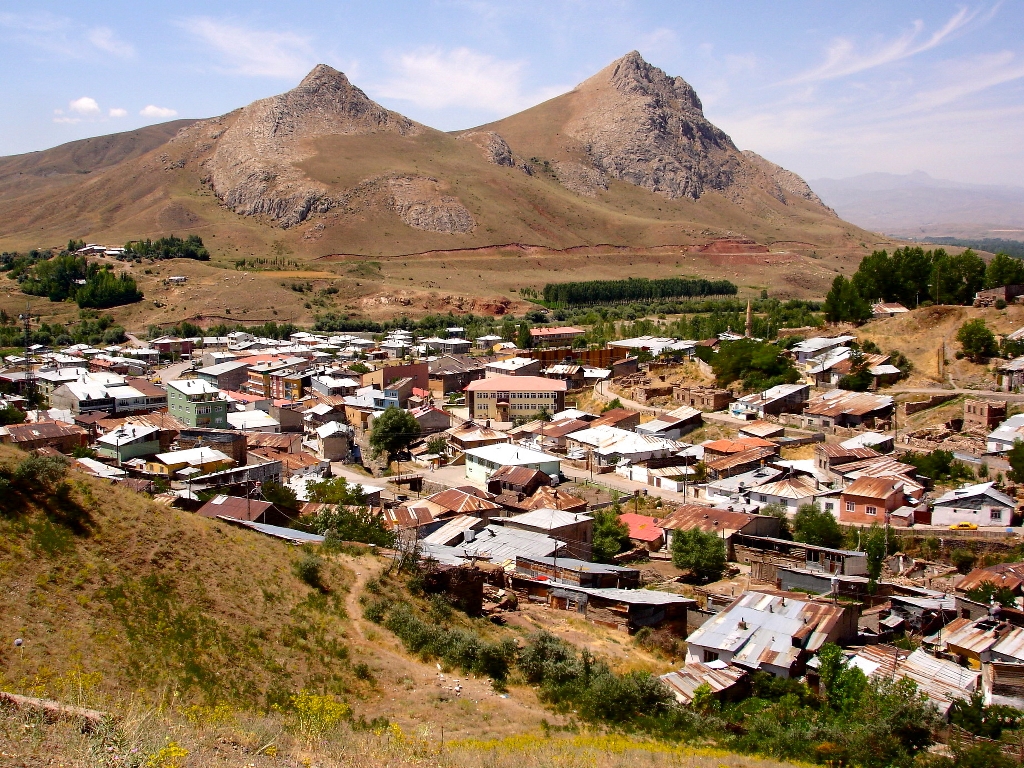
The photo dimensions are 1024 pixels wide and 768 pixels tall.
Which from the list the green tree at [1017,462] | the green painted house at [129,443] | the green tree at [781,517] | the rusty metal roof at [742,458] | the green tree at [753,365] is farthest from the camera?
the green tree at [753,365]

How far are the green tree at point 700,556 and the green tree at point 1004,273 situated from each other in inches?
1154

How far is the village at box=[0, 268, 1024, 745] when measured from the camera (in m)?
15.6

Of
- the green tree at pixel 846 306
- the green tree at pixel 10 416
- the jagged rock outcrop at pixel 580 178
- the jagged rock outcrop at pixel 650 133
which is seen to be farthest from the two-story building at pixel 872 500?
the jagged rock outcrop at pixel 650 133

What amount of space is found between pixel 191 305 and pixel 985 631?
74.7 meters

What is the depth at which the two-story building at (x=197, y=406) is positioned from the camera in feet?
115

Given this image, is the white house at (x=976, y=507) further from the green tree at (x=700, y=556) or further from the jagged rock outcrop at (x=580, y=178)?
the jagged rock outcrop at (x=580, y=178)

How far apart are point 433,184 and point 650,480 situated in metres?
97.0

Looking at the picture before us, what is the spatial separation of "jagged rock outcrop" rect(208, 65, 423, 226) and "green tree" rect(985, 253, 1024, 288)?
85730mm

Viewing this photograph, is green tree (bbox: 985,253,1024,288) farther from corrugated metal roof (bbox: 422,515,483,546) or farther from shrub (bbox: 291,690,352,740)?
shrub (bbox: 291,690,352,740)

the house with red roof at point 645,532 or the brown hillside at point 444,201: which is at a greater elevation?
the brown hillside at point 444,201

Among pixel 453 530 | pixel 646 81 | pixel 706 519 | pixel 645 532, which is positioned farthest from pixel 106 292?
pixel 646 81

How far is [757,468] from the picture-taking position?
29.8 m

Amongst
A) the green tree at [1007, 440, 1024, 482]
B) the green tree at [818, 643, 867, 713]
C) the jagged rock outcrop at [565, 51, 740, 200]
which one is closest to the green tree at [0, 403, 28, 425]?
the green tree at [818, 643, 867, 713]

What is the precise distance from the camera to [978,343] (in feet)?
116
